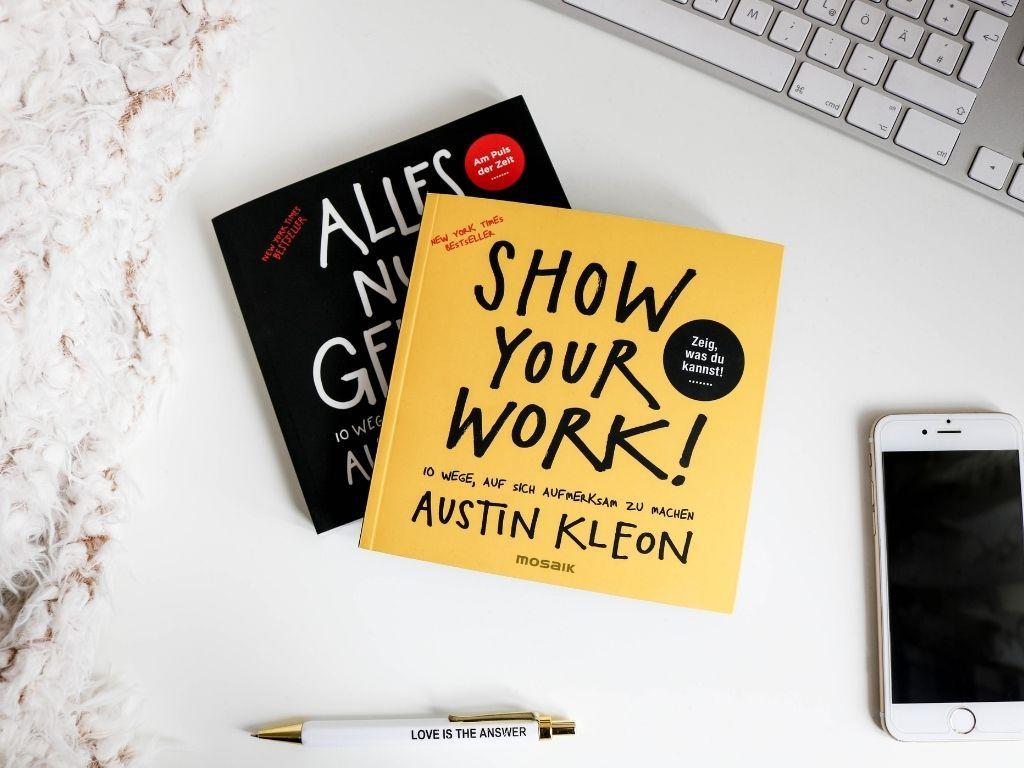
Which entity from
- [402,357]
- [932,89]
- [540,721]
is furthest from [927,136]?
[540,721]

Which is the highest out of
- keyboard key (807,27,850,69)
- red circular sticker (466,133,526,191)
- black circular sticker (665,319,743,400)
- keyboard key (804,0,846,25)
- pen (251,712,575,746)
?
keyboard key (804,0,846,25)

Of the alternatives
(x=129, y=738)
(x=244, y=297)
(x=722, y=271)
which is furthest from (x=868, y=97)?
(x=129, y=738)

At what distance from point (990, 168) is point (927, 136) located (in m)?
0.05

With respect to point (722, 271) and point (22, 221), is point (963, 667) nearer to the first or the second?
point (722, 271)

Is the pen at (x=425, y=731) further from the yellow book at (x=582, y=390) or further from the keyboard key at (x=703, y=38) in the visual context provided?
the keyboard key at (x=703, y=38)

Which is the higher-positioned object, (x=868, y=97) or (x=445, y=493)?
(x=868, y=97)

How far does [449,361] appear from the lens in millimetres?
520

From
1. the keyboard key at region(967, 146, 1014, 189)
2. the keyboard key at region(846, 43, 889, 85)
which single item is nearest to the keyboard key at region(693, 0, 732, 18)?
the keyboard key at region(846, 43, 889, 85)

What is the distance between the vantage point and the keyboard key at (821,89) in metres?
0.55

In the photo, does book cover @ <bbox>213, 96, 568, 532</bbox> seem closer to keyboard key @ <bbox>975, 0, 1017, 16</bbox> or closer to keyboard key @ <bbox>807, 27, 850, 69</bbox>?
keyboard key @ <bbox>807, 27, 850, 69</bbox>

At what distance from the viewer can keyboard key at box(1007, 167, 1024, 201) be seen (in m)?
0.55

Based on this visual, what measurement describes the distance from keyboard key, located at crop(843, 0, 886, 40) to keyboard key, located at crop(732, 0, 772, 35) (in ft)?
0.20

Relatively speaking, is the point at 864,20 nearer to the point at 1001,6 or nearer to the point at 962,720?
the point at 1001,6

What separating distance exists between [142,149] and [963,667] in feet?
2.39
